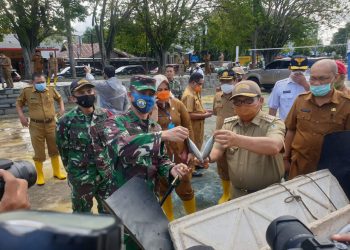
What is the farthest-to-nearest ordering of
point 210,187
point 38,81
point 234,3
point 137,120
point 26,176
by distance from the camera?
point 234,3 < point 38,81 < point 210,187 < point 137,120 < point 26,176

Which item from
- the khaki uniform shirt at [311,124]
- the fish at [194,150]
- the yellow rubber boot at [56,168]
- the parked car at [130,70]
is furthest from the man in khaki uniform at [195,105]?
the parked car at [130,70]

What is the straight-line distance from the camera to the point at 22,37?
58.9ft

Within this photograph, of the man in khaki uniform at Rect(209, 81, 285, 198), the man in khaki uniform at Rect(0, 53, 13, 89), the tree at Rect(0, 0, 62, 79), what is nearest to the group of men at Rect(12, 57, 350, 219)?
the man in khaki uniform at Rect(209, 81, 285, 198)

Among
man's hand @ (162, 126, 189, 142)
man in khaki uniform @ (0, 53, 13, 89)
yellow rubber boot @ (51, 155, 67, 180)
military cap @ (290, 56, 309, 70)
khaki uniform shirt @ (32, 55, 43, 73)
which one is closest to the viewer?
man's hand @ (162, 126, 189, 142)

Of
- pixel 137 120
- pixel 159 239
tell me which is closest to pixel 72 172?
pixel 137 120

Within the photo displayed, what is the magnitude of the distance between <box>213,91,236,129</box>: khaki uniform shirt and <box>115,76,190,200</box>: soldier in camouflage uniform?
2.55m

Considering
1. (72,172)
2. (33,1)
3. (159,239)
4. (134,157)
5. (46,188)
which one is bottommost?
(46,188)

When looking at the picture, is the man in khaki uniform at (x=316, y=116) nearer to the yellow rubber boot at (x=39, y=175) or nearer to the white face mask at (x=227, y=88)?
the white face mask at (x=227, y=88)

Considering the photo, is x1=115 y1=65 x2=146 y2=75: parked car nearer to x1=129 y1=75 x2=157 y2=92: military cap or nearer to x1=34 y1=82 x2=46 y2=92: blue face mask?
x1=34 y1=82 x2=46 y2=92: blue face mask

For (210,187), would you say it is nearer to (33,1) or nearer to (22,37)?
(33,1)

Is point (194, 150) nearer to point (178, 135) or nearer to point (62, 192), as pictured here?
point (178, 135)

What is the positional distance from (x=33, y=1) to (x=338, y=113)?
1532cm

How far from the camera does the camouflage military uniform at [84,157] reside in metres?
3.28

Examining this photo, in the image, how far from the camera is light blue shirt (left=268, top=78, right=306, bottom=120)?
4395 mm
